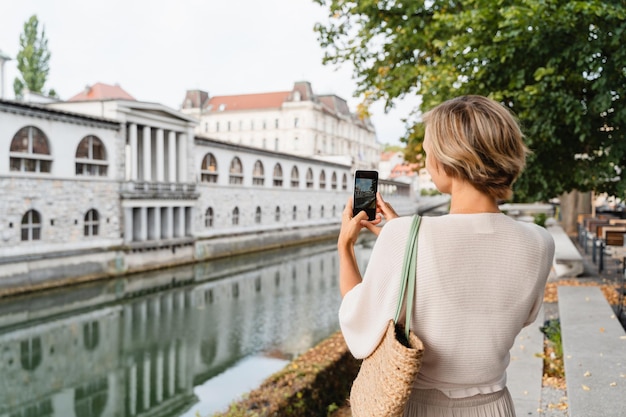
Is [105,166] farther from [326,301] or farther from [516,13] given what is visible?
[516,13]

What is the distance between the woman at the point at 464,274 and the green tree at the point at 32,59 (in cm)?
5608

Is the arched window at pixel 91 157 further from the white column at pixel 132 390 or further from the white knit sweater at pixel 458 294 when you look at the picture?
the white knit sweater at pixel 458 294

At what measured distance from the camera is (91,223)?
A: 76.5 feet

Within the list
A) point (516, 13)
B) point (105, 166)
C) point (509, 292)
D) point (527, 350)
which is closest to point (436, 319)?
point (509, 292)

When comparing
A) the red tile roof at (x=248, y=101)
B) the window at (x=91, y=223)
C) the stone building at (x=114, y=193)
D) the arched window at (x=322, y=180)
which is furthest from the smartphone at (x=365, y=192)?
the red tile roof at (x=248, y=101)

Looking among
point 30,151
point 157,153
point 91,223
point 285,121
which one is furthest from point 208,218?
point 285,121

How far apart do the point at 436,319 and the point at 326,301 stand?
56.5 feet

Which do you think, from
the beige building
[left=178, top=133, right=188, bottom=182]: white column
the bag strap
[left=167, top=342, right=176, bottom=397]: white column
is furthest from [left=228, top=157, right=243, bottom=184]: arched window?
the beige building

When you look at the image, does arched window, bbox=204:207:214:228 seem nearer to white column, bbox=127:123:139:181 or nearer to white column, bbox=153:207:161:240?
white column, bbox=153:207:161:240

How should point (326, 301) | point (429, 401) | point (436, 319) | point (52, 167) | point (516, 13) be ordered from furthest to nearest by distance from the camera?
point (52, 167), point (326, 301), point (516, 13), point (429, 401), point (436, 319)

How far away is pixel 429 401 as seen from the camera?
1850 mm

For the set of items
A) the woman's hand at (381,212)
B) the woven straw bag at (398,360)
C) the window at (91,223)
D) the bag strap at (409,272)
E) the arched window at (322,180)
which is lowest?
the window at (91,223)

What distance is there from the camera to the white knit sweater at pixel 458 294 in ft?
5.52

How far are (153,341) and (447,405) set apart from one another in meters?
13.6
